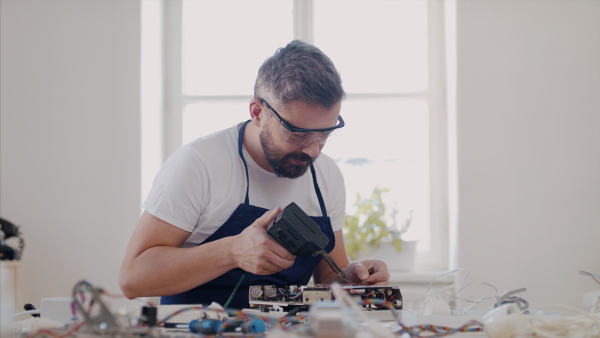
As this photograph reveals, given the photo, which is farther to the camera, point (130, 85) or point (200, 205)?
point (130, 85)

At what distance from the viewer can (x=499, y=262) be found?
2.77 meters

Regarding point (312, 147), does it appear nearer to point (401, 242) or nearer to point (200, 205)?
point (200, 205)

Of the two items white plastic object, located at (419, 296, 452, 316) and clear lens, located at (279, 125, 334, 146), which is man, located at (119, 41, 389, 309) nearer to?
clear lens, located at (279, 125, 334, 146)

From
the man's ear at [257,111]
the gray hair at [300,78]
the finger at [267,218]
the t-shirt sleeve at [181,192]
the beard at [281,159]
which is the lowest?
the finger at [267,218]

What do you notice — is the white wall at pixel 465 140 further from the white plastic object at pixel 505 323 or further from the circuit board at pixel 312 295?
the white plastic object at pixel 505 323

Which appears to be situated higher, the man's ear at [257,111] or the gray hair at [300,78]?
the gray hair at [300,78]

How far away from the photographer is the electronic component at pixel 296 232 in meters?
1.45

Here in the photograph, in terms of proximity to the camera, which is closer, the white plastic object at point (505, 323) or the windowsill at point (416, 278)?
the white plastic object at point (505, 323)

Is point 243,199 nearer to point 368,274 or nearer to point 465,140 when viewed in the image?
point 368,274

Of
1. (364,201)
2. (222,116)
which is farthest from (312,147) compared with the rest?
(222,116)

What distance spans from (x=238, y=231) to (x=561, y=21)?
1.93 metres

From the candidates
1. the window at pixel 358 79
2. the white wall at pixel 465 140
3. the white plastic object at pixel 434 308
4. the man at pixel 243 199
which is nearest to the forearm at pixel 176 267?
the man at pixel 243 199

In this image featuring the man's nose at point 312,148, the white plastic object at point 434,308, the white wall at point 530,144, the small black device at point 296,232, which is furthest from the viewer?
the white wall at point 530,144

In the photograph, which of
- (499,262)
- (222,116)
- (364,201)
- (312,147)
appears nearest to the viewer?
(312,147)
